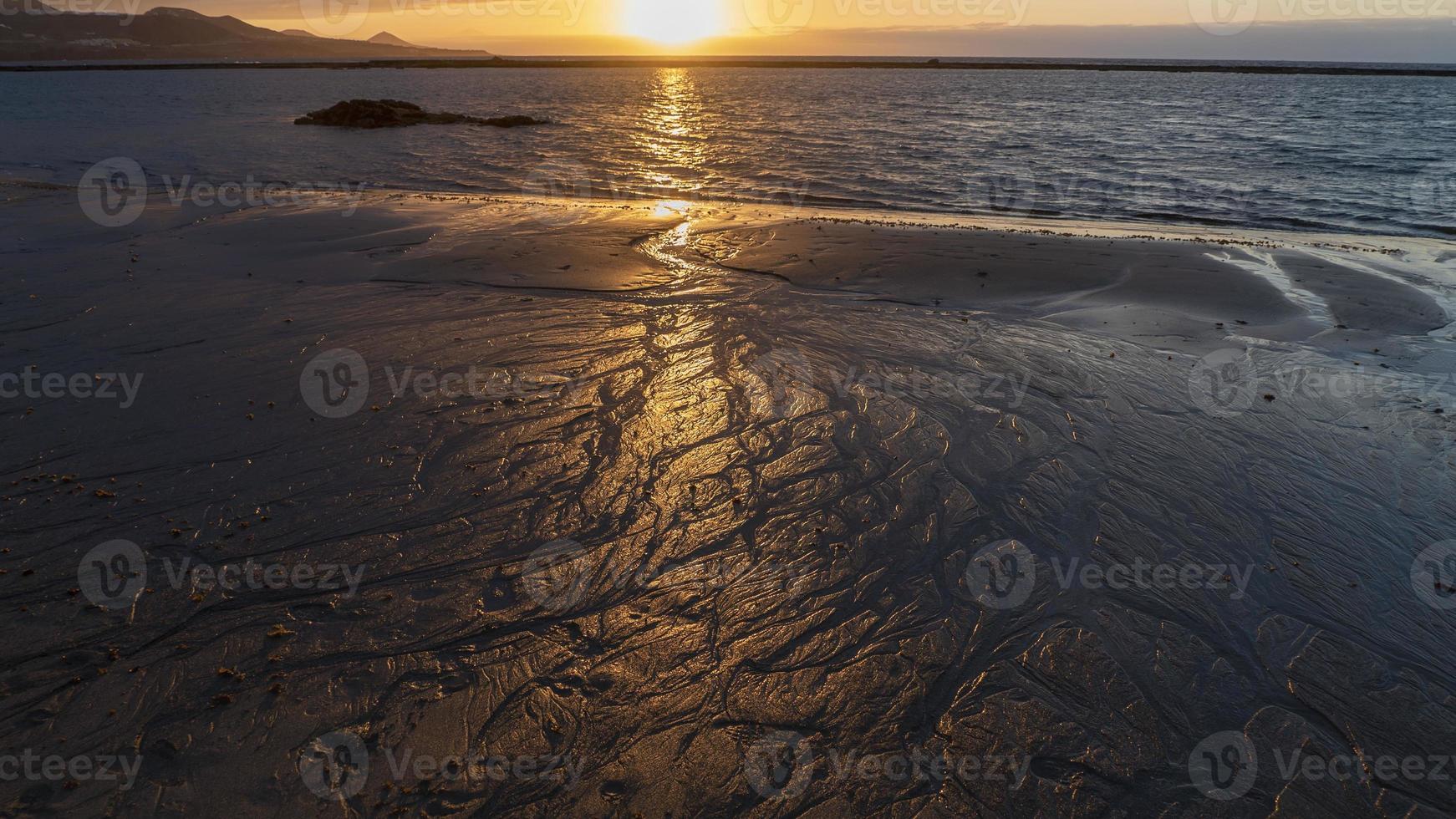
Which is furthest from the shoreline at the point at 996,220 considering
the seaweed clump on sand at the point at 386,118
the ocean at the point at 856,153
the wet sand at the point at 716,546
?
the seaweed clump on sand at the point at 386,118

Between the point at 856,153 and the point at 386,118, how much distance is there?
28516mm

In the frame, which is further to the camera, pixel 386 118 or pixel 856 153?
pixel 386 118

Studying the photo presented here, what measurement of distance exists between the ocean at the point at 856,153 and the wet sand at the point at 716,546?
12326mm

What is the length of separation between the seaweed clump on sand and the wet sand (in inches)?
1403

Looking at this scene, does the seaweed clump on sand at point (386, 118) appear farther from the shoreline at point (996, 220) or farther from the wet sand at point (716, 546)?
the wet sand at point (716, 546)

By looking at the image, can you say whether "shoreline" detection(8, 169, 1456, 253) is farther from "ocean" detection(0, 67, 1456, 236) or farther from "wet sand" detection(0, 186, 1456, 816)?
"wet sand" detection(0, 186, 1456, 816)

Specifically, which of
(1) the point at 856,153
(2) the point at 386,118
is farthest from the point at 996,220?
(2) the point at 386,118

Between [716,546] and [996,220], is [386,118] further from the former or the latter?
[716,546]

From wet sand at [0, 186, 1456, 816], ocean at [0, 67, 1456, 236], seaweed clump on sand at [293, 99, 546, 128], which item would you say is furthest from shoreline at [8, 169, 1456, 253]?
seaweed clump on sand at [293, 99, 546, 128]

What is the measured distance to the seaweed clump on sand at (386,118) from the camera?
42319 mm

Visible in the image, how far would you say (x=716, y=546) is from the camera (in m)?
5.61

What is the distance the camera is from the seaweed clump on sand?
42319mm

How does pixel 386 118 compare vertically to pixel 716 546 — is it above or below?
above

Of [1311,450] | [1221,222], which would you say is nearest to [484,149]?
[1221,222]
